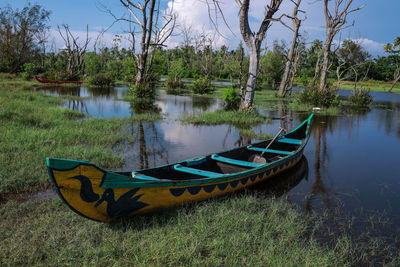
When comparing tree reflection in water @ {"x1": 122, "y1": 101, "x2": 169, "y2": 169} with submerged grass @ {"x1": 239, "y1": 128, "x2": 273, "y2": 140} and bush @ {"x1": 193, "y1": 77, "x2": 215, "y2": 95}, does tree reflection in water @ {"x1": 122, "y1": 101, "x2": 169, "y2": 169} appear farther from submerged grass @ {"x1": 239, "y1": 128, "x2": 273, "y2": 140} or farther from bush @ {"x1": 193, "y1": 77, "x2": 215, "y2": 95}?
bush @ {"x1": 193, "y1": 77, "x2": 215, "y2": 95}

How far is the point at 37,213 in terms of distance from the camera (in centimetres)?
442

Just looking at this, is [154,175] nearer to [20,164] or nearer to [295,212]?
[295,212]

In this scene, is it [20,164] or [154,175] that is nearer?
[154,175]

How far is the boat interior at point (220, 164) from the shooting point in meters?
5.25

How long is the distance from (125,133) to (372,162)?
26.3 ft

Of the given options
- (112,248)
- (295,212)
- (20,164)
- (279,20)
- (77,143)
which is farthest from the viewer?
(279,20)

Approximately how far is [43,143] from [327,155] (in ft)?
27.8

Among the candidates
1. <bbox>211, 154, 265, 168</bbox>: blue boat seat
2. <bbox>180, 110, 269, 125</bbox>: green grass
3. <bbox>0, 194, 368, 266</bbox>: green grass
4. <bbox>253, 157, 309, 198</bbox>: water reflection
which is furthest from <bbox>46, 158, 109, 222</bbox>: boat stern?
<bbox>180, 110, 269, 125</bbox>: green grass

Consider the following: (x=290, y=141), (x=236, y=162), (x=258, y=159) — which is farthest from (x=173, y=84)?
(x=236, y=162)

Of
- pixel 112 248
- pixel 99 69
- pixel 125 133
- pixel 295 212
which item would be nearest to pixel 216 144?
pixel 125 133

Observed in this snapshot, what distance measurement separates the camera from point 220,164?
6555 mm

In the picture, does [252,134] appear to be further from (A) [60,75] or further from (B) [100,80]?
(A) [60,75]

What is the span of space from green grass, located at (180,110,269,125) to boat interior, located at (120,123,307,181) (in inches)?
181

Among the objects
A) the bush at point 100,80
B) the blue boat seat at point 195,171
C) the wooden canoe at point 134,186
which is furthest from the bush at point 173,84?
the blue boat seat at point 195,171
